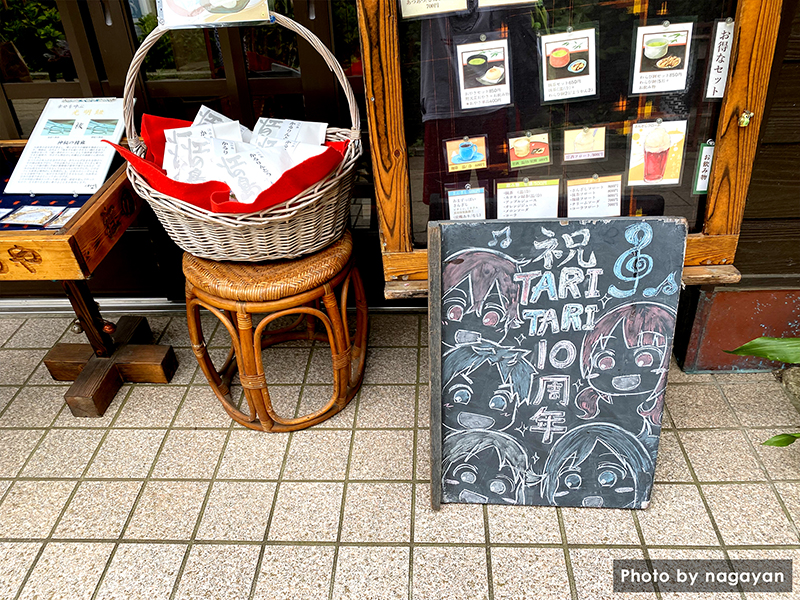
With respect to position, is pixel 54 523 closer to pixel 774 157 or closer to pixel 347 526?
pixel 347 526

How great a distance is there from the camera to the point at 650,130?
1887 millimetres

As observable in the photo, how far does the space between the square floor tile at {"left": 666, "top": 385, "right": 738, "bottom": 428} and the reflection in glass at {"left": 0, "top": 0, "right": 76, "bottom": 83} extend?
3.36 meters

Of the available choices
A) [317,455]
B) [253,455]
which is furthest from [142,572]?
[317,455]

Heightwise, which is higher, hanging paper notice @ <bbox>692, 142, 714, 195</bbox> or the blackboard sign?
hanging paper notice @ <bbox>692, 142, 714, 195</bbox>

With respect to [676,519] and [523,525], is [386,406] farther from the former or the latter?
[676,519]

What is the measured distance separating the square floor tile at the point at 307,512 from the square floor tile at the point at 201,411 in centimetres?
55

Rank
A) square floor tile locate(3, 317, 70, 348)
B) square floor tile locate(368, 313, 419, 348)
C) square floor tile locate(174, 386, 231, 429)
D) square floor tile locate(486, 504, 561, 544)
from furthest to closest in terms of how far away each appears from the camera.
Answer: square floor tile locate(3, 317, 70, 348) < square floor tile locate(368, 313, 419, 348) < square floor tile locate(174, 386, 231, 429) < square floor tile locate(486, 504, 561, 544)

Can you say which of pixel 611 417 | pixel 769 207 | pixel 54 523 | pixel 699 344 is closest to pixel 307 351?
pixel 54 523

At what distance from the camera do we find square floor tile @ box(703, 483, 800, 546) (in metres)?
2.15

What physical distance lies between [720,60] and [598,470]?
145 cm

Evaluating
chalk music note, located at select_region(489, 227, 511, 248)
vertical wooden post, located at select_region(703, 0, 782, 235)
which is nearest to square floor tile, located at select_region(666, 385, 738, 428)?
vertical wooden post, located at select_region(703, 0, 782, 235)

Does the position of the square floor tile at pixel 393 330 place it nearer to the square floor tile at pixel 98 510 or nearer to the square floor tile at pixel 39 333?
the square floor tile at pixel 98 510

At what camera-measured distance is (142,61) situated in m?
2.45

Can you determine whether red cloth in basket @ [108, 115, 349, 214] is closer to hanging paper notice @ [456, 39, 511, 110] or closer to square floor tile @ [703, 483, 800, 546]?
hanging paper notice @ [456, 39, 511, 110]
